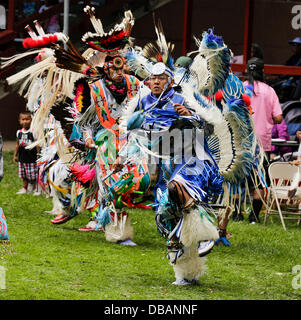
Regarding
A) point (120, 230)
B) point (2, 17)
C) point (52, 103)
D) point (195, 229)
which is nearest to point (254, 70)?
point (52, 103)

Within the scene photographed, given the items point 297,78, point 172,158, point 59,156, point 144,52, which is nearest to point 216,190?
point 172,158

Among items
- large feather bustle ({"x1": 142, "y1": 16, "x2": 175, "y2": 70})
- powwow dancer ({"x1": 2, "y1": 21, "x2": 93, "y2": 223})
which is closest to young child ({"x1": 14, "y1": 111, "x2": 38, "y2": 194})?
powwow dancer ({"x1": 2, "y1": 21, "x2": 93, "y2": 223})

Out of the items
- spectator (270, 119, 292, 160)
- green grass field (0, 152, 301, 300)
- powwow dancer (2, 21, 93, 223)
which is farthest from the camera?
spectator (270, 119, 292, 160)

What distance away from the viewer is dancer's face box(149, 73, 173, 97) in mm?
6270

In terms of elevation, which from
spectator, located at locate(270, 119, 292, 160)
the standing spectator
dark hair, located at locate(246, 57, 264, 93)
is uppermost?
dark hair, located at locate(246, 57, 264, 93)

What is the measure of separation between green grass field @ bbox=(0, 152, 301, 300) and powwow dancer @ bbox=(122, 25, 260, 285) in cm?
38

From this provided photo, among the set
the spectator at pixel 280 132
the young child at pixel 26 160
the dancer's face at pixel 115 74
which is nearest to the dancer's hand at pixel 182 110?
the dancer's face at pixel 115 74

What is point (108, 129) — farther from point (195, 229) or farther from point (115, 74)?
point (195, 229)

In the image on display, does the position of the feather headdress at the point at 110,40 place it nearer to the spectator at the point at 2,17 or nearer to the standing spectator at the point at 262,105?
the standing spectator at the point at 262,105

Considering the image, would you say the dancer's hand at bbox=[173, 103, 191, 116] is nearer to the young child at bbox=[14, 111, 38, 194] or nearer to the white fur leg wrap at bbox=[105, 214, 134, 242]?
the white fur leg wrap at bbox=[105, 214, 134, 242]

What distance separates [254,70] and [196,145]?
133 inches

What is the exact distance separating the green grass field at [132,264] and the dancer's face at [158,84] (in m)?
1.48

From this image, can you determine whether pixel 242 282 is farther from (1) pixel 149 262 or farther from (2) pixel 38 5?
(2) pixel 38 5

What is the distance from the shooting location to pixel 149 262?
705 centimetres
